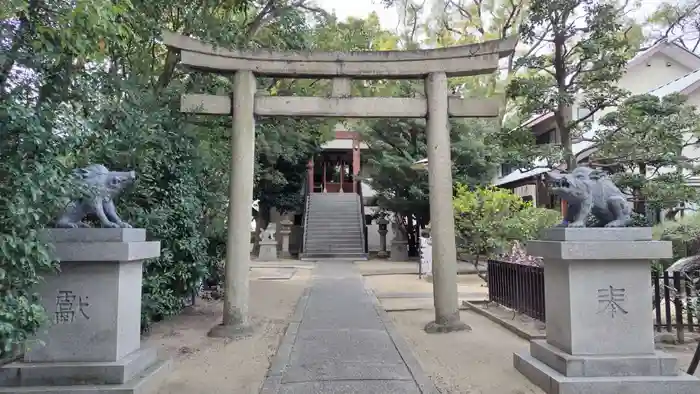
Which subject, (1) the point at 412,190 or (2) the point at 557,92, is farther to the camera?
(1) the point at 412,190

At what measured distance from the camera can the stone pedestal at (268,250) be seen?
23547 mm

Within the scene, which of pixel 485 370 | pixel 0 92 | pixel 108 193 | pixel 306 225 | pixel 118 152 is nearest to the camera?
pixel 0 92

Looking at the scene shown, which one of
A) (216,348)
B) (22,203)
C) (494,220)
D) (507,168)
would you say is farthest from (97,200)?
(494,220)

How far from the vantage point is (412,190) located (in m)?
19.8

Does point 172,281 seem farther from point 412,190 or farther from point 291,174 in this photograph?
point 291,174

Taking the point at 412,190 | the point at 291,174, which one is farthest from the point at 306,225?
the point at 412,190

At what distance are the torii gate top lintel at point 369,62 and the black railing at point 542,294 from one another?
3524 millimetres

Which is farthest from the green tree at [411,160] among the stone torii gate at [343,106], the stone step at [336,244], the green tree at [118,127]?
the stone torii gate at [343,106]

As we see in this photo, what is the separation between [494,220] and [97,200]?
9438mm

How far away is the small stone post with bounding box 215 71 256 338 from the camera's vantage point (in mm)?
7891

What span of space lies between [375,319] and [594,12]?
21.0 ft

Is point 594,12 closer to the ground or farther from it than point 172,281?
farther from it

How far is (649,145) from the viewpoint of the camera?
322 inches

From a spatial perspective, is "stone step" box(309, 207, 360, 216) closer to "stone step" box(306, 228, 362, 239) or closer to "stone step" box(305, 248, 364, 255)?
"stone step" box(306, 228, 362, 239)
